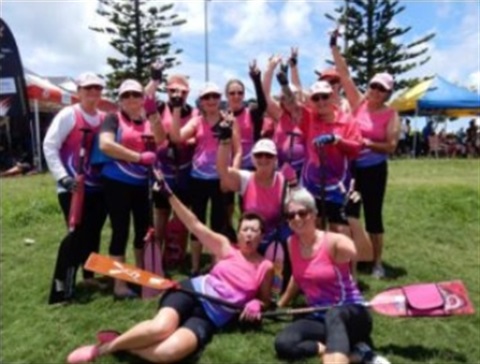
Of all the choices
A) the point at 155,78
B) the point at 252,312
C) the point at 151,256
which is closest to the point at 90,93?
the point at 155,78

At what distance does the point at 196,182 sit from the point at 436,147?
19508 millimetres

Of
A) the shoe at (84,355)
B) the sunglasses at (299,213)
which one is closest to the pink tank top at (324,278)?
the sunglasses at (299,213)

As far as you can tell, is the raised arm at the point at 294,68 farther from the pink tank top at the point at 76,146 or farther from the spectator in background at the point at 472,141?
the spectator in background at the point at 472,141

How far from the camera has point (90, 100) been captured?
5836 mm

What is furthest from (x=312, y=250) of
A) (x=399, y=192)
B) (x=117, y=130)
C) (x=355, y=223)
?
(x=399, y=192)

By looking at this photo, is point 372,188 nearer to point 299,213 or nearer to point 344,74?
point 344,74

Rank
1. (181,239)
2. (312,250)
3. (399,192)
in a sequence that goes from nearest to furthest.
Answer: (312,250)
(181,239)
(399,192)

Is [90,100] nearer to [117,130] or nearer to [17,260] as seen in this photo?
[117,130]

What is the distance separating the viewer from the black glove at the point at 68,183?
18.5ft

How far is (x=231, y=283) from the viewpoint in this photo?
16.3 ft

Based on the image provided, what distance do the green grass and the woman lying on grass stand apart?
17 cm

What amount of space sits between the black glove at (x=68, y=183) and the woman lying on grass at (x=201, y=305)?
0.81 metres

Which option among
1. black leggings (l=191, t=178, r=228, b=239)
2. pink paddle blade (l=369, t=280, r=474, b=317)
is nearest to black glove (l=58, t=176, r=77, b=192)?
black leggings (l=191, t=178, r=228, b=239)

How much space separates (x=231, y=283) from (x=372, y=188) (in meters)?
2.03
